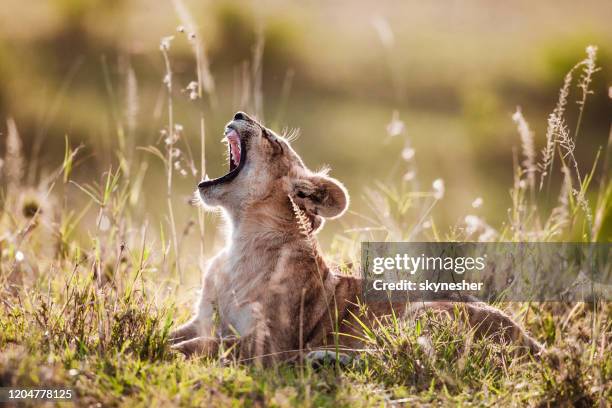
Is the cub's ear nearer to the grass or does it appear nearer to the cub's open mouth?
the cub's open mouth

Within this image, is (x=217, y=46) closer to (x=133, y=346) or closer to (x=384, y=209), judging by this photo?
(x=384, y=209)

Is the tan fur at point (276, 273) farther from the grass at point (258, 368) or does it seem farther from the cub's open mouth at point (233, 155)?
the grass at point (258, 368)

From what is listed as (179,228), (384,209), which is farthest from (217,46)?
(384,209)

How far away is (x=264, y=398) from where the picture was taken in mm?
3791

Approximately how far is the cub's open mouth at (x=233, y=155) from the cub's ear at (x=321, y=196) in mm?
347

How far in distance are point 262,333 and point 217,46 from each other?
1149 cm

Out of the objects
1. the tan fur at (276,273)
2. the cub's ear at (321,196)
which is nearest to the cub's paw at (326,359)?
the tan fur at (276,273)

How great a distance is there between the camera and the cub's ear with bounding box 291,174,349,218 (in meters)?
5.37

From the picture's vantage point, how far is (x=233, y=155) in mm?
5680

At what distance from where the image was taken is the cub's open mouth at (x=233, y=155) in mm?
5402

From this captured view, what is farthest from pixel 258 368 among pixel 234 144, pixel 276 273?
pixel 234 144

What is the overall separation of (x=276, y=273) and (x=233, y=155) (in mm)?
863

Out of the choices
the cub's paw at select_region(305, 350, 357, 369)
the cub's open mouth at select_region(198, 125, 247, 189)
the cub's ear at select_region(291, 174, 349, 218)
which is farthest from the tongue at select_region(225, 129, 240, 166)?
the cub's paw at select_region(305, 350, 357, 369)

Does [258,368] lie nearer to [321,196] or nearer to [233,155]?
[321,196]
